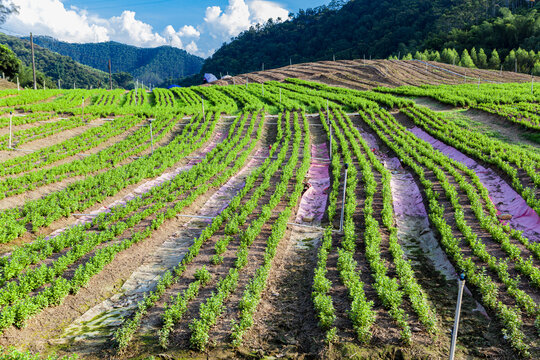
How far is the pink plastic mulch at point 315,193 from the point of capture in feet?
40.3

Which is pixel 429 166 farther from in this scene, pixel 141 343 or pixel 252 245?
pixel 141 343

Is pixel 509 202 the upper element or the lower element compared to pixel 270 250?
upper

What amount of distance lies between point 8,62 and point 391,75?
197 ft

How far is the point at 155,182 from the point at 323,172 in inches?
297

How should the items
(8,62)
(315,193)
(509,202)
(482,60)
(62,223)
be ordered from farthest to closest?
(482,60) < (8,62) < (315,193) < (509,202) < (62,223)

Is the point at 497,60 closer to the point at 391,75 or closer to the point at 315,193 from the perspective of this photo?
the point at 391,75

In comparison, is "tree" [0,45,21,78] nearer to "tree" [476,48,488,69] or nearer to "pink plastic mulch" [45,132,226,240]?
"pink plastic mulch" [45,132,226,240]

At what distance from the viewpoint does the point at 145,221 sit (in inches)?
441

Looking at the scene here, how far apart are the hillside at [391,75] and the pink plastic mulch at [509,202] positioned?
98.3 feet

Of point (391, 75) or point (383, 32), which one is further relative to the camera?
point (383, 32)

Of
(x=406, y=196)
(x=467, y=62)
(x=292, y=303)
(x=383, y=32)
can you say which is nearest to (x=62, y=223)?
(x=292, y=303)

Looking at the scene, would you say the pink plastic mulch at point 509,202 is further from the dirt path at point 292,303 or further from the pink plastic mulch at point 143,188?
the pink plastic mulch at point 143,188

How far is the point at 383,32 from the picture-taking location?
10594 cm

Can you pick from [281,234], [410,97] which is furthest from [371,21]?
[281,234]
